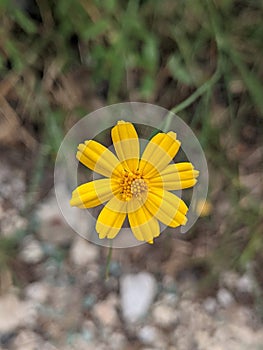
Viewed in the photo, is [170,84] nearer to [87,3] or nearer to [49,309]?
[87,3]

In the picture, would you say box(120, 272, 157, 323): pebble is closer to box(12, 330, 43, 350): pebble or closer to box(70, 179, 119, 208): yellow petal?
box(12, 330, 43, 350): pebble

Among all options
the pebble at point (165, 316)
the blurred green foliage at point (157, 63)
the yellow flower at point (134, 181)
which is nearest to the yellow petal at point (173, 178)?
the yellow flower at point (134, 181)

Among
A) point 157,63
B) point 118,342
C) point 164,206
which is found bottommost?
point 164,206

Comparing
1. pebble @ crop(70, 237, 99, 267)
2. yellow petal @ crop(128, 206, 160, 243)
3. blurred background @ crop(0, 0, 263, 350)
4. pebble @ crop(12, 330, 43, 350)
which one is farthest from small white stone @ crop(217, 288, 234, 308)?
yellow petal @ crop(128, 206, 160, 243)

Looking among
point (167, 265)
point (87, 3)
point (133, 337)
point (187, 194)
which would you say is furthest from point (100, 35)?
point (133, 337)

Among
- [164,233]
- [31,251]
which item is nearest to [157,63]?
[164,233]

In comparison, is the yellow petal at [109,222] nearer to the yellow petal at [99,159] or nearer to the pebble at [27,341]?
the yellow petal at [99,159]

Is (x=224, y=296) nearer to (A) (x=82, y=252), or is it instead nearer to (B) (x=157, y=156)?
(A) (x=82, y=252)
